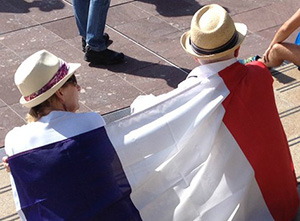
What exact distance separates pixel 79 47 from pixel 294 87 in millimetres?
2239

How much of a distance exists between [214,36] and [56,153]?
1.13 m

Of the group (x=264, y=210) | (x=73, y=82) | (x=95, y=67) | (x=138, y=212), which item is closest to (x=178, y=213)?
(x=138, y=212)

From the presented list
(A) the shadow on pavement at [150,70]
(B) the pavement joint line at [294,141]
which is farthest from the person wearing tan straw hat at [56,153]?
(A) the shadow on pavement at [150,70]

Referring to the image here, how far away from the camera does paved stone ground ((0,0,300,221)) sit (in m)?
6.52

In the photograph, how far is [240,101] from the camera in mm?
4414

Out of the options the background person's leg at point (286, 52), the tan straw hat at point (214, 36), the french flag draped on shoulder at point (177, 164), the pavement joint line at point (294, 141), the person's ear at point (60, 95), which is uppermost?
the tan straw hat at point (214, 36)

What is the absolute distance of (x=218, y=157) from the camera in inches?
174

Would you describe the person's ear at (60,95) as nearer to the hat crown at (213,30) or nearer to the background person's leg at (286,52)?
the hat crown at (213,30)

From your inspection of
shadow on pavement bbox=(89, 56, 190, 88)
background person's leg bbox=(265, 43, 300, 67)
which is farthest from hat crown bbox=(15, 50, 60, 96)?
shadow on pavement bbox=(89, 56, 190, 88)

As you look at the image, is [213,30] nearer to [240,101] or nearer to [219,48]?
[219,48]

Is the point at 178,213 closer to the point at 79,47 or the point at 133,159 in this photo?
the point at 133,159

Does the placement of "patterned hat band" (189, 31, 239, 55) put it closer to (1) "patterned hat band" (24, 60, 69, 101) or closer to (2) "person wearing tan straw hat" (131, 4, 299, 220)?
(2) "person wearing tan straw hat" (131, 4, 299, 220)

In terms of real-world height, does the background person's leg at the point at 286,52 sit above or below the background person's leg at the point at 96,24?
above

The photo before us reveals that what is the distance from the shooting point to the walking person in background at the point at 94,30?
280 inches
